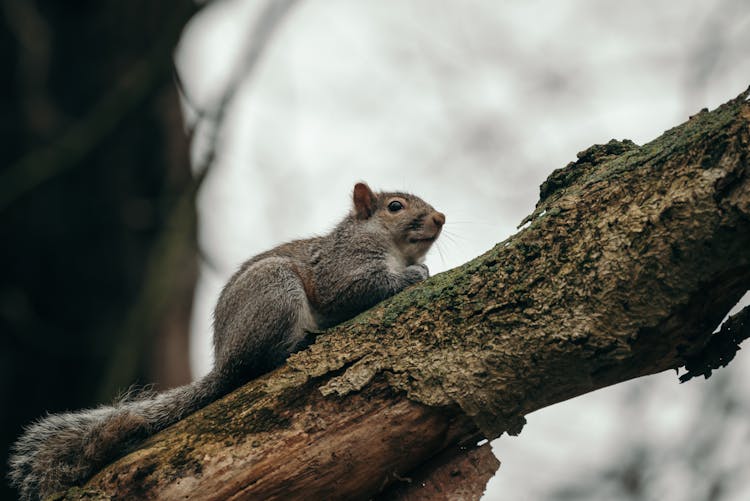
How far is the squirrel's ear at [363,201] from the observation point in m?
6.51

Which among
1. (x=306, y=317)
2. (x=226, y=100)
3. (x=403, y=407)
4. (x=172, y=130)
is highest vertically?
(x=172, y=130)

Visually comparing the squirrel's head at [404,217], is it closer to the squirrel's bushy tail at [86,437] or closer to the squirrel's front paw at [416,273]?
the squirrel's front paw at [416,273]

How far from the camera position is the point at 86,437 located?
399 cm

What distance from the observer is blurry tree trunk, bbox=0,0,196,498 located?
5.85 meters

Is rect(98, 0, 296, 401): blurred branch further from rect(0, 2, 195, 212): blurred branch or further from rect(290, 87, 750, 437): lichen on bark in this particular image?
rect(290, 87, 750, 437): lichen on bark

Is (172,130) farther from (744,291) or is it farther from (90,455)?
(744,291)

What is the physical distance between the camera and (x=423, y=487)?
→ 141 inches

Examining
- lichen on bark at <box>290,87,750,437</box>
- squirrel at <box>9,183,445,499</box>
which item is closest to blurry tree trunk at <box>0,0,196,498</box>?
squirrel at <box>9,183,445,499</box>

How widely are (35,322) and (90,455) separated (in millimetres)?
2530

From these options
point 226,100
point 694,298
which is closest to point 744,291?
point 694,298

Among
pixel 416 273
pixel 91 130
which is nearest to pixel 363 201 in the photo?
pixel 416 273

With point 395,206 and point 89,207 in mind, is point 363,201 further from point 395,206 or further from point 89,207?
point 89,207

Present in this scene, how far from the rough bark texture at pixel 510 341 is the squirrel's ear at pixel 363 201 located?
2.68 metres

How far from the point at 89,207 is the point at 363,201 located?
239 centimetres
